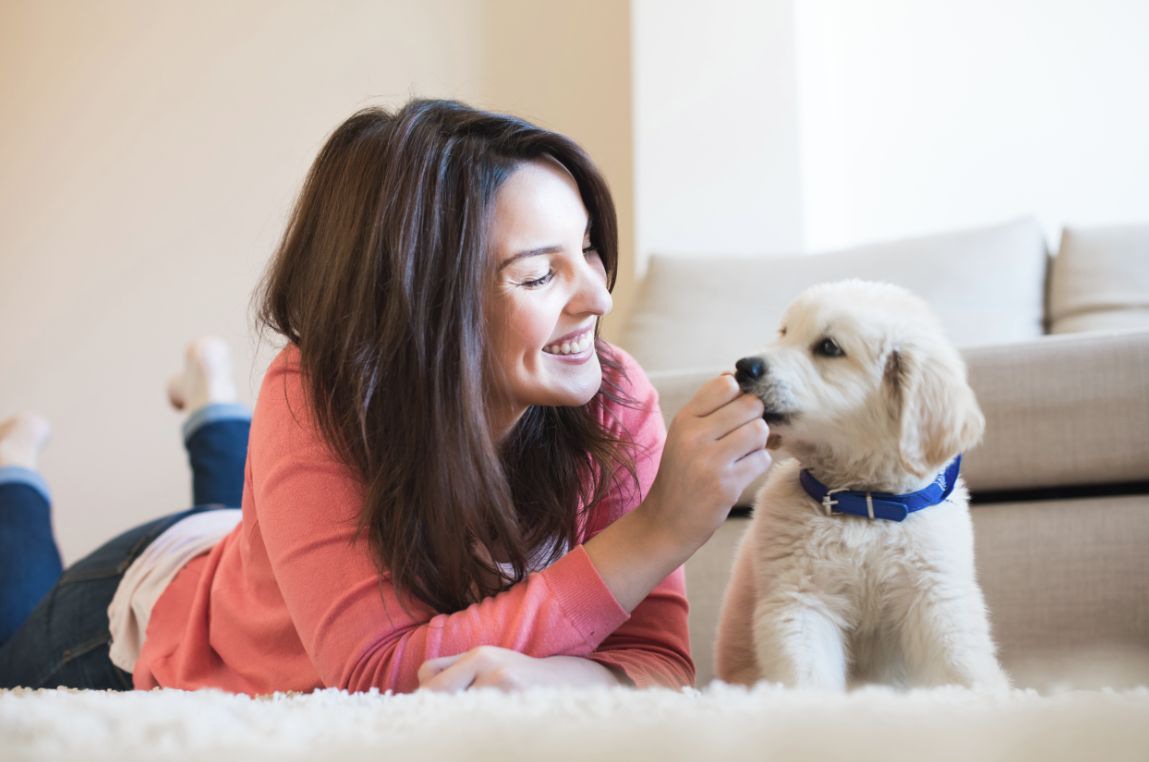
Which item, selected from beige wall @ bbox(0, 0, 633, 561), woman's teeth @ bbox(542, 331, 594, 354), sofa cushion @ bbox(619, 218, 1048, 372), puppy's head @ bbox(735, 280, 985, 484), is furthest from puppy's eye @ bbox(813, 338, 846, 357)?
beige wall @ bbox(0, 0, 633, 561)

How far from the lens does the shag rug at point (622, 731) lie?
0.95 feet

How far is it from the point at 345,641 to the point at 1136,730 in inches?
28.8

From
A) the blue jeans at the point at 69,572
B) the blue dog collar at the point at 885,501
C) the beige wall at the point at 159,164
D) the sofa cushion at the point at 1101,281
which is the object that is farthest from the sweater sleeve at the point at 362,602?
the beige wall at the point at 159,164

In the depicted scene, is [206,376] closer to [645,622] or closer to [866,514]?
[645,622]

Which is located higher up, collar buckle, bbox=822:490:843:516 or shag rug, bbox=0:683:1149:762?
shag rug, bbox=0:683:1149:762

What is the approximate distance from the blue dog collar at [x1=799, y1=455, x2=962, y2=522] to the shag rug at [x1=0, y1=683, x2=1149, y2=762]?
628mm

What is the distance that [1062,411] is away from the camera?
1472 mm

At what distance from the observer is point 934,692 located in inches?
18.1

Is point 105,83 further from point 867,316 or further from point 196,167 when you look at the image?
point 867,316

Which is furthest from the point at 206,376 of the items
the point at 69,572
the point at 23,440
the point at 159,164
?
the point at 159,164

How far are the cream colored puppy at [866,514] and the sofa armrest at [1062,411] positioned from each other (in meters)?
0.44

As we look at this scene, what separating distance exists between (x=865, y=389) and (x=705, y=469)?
272 millimetres

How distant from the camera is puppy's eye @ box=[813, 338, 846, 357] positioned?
1.08 m

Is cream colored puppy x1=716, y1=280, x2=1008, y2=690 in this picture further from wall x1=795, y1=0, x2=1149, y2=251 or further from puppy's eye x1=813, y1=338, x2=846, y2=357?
wall x1=795, y1=0, x2=1149, y2=251
